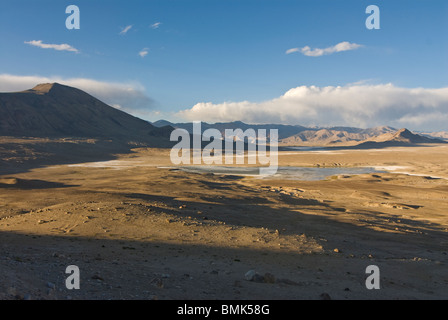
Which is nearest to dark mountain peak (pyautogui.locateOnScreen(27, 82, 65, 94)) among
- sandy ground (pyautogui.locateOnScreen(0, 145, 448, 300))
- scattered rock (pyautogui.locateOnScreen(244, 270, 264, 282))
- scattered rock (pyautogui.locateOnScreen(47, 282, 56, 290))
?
sandy ground (pyautogui.locateOnScreen(0, 145, 448, 300))

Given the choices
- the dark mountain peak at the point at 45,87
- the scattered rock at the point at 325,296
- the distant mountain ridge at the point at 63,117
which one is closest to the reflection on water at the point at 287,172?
the scattered rock at the point at 325,296

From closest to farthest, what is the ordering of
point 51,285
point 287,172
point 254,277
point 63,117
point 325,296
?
point 51,285
point 325,296
point 254,277
point 287,172
point 63,117

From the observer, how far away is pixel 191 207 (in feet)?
67.2

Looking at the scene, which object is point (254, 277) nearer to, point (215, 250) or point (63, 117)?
point (215, 250)

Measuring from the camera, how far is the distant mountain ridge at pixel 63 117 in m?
116

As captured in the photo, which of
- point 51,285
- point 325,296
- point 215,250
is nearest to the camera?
point 51,285

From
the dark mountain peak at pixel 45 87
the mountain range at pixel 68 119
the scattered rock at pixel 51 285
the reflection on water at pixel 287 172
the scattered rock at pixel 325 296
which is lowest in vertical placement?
the reflection on water at pixel 287 172

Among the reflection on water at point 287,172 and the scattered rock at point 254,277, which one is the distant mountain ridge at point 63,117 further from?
the scattered rock at point 254,277

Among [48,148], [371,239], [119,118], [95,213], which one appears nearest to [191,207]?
[95,213]

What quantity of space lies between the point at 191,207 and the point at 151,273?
11.5 m

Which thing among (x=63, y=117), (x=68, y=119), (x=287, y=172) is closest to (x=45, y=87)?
(x=63, y=117)

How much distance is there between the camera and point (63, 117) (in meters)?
136

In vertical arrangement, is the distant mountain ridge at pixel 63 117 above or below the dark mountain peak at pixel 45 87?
below
